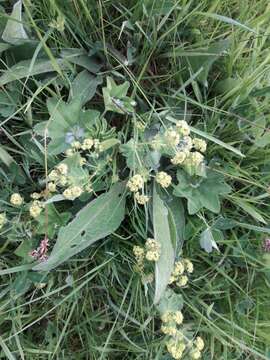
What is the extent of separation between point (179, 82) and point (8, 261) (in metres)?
0.66

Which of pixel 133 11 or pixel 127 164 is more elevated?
pixel 133 11

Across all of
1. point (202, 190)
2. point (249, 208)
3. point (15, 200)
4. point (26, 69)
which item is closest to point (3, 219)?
point (15, 200)

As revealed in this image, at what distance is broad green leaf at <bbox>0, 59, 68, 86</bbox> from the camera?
4.49 ft

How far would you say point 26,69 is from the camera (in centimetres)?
139

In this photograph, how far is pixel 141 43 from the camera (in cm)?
148

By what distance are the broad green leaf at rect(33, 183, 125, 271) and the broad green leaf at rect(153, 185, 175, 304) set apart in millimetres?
92

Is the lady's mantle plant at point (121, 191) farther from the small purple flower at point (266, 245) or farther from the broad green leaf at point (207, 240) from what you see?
the small purple flower at point (266, 245)

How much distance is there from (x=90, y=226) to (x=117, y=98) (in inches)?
12.8

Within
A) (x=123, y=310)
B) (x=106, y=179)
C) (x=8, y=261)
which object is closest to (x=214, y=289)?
(x=123, y=310)

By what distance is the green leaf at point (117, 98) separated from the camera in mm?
1326

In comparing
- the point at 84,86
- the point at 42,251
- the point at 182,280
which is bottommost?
the point at 182,280

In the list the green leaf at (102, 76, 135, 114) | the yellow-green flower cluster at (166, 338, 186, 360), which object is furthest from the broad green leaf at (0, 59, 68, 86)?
the yellow-green flower cluster at (166, 338, 186, 360)

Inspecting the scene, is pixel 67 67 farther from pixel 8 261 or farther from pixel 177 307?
pixel 177 307

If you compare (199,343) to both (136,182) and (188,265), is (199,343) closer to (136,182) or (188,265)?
(188,265)
